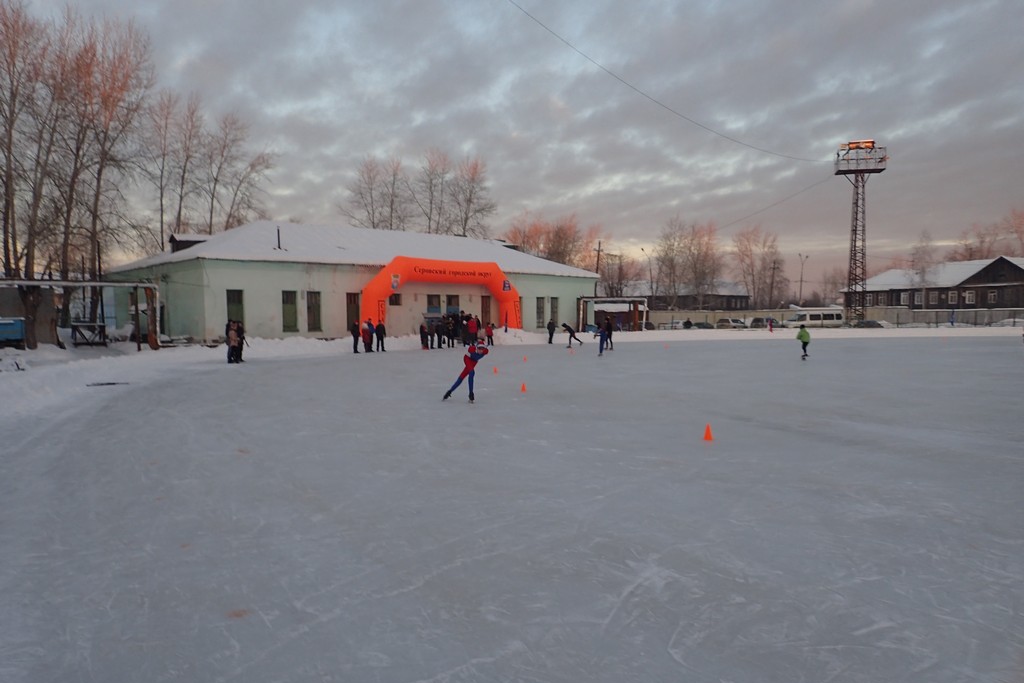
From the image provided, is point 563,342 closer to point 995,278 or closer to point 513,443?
point 513,443

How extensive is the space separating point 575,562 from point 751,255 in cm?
9122

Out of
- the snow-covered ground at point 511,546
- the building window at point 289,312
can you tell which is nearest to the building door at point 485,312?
the building window at point 289,312

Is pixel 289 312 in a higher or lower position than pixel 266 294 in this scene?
lower

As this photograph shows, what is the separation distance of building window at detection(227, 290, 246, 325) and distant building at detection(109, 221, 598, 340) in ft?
0.14

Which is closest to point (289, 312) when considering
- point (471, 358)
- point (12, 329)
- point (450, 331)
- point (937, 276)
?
point (450, 331)

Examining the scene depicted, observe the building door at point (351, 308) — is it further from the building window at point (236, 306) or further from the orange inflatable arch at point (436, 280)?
the building window at point (236, 306)

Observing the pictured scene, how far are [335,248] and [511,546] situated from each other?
28326mm

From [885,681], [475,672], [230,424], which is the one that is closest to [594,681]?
[475,672]

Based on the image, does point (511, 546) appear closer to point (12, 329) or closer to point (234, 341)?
point (234, 341)

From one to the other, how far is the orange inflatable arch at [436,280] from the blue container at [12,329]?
1253cm

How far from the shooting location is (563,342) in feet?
108

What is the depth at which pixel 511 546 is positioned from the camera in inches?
169

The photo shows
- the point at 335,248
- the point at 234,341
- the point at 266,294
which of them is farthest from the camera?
the point at 335,248

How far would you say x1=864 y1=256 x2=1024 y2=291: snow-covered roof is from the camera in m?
69.8
